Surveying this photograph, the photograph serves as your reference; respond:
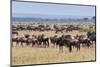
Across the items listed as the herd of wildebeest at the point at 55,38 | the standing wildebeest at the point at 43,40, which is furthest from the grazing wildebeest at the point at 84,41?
the standing wildebeest at the point at 43,40

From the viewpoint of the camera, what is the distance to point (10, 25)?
262 cm

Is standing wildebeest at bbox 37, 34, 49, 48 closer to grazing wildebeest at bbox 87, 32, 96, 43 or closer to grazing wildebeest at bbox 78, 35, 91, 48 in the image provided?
grazing wildebeest at bbox 78, 35, 91, 48

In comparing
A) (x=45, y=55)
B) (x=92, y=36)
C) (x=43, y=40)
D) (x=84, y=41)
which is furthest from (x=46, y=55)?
(x=92, y=36)

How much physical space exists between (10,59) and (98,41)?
121cm

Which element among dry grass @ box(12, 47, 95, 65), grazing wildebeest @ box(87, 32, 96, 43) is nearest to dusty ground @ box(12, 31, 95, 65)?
dry grass @ box(12, 47, 95, 65)

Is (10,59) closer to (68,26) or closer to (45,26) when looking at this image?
(45,26)

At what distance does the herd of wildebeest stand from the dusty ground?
4 cm

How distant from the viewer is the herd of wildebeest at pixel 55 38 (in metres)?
2.70

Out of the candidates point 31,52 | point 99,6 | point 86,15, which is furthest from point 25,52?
point 99,6

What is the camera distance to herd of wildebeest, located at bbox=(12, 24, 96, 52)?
8.86 feet

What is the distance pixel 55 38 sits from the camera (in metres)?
2.86

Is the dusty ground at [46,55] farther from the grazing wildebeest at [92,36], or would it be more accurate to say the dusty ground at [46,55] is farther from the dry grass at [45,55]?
the grazing wildebeest at [92,36]

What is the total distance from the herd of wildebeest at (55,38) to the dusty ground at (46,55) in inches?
1.6

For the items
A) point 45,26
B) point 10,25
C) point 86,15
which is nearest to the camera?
point 10,25
